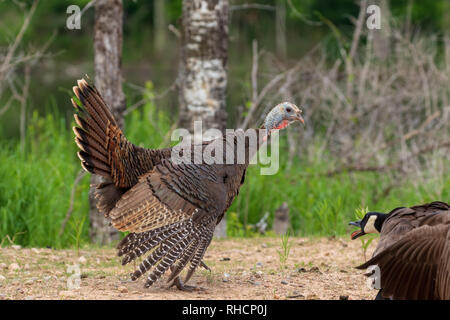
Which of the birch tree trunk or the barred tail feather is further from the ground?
the birch tree trunk

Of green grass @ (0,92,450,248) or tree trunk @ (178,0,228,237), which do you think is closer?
tree trunk @ (178,0,228,237)

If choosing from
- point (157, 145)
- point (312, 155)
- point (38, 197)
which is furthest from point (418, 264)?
point (312, 155)

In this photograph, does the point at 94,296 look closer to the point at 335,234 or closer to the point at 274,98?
the point at 335,234

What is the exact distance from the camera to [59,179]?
8617mm

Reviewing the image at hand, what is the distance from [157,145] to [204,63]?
1.46 metres

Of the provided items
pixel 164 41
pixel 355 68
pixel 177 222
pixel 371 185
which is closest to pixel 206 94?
pixel 177 222

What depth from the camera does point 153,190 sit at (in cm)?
541

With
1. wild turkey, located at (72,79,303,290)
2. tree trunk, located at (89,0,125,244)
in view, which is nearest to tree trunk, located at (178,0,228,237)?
tree trunk, located at (89,0,125,244)

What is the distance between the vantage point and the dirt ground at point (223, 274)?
495 cm

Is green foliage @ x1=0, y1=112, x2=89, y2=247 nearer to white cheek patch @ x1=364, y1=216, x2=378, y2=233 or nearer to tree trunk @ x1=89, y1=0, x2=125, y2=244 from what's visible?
tree trunk @ x1=89, y1=0, x2=125, y2=244

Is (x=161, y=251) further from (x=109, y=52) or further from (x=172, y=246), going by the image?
(x=109, y=52)

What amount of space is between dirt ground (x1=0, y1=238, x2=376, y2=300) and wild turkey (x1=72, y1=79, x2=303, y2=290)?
0.32m

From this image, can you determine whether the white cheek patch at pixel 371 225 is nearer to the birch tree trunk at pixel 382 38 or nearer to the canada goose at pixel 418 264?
the canada goose at pixel 418 264

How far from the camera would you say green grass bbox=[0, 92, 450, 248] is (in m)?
7.84
